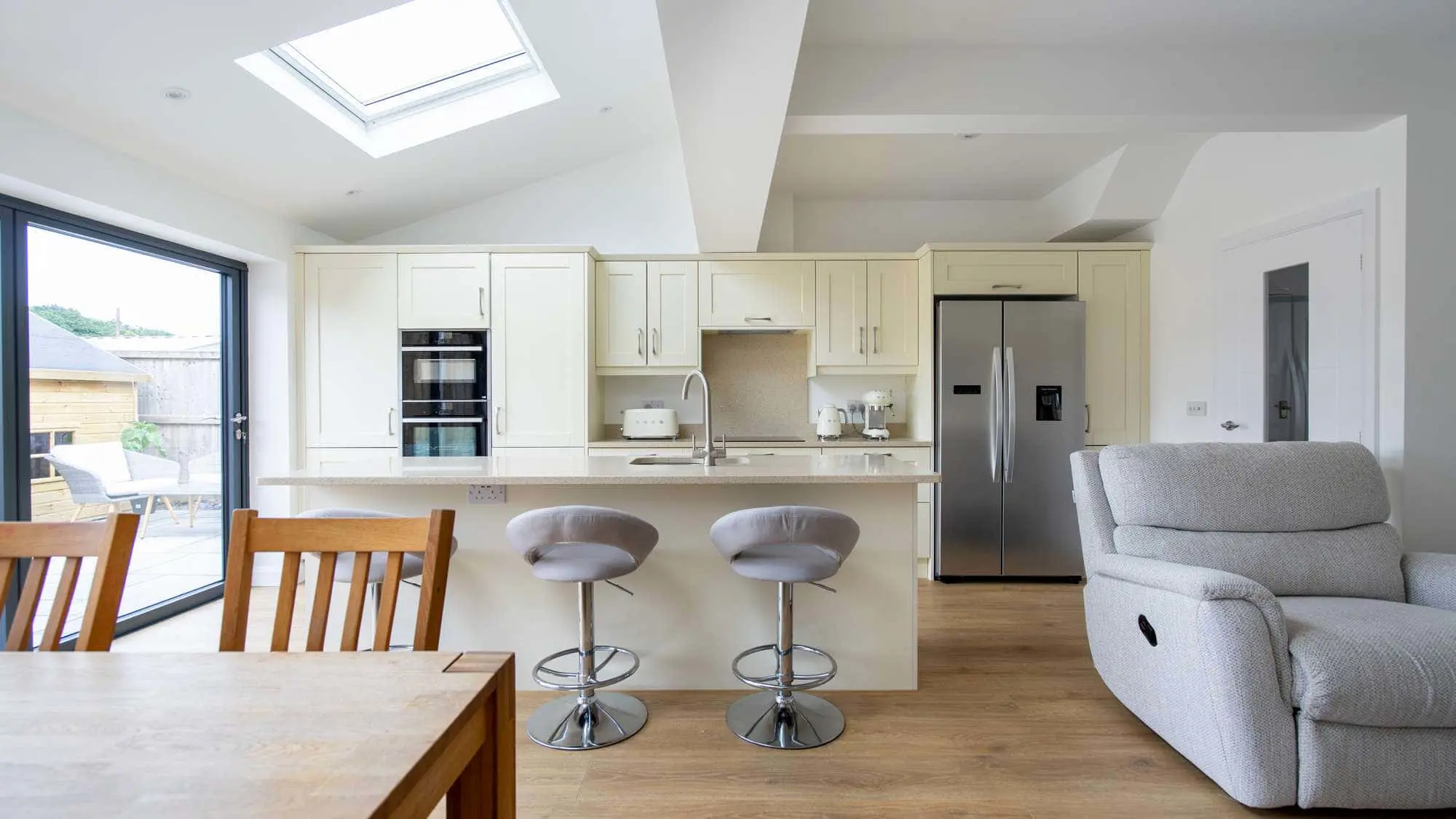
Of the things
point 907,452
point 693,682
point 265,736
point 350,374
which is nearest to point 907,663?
point 693,682

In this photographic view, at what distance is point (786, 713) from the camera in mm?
2092

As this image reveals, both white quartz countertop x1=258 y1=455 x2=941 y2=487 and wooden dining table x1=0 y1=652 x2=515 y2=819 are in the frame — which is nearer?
wooden dining table x1=0 y1=652 x2=515 y2=819

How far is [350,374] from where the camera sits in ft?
12.7

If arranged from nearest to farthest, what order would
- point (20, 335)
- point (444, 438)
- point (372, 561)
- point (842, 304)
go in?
point (372, 561) → point (20, 335) → point (444, 438) → point (842, 304)

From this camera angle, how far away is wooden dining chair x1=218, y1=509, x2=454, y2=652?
1141 millimetres

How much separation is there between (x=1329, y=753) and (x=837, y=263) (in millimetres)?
3251

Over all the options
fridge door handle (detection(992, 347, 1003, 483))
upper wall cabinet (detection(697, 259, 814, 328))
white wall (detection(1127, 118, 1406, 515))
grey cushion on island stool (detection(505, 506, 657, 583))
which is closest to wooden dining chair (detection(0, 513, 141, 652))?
grey cushion on island stool (detection(505, 506, 657, 583))

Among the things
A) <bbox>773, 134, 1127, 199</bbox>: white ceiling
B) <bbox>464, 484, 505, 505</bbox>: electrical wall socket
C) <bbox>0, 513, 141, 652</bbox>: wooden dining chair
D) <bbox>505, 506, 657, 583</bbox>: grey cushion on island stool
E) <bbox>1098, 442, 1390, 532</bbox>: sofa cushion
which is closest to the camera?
<bbox>0, 513, 141, 652</bbox>: wooden dining chair

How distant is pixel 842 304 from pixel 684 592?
7.95ft

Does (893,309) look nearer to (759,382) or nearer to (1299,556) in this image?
(759,382)

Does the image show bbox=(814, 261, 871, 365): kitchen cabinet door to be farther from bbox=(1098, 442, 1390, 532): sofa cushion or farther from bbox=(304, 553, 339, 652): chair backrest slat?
bbox=(304, 553, 339, 652): chair backrest slat

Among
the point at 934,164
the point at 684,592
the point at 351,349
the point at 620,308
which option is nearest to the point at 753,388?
the point at 620,308

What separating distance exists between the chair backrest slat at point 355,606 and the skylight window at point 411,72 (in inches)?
93.2

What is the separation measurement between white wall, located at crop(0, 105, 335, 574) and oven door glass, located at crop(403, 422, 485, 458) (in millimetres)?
702
